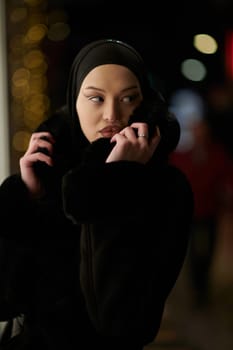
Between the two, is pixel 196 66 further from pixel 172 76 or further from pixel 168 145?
pixel 168 145

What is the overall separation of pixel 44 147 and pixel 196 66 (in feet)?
1.30

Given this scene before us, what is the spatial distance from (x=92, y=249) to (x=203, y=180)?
1.64 metres

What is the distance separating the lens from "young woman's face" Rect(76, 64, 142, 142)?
32.6 inches

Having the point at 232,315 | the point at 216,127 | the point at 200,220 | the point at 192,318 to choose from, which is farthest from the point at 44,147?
the point at 232,315

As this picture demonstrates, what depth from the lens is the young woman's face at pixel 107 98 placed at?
83cm

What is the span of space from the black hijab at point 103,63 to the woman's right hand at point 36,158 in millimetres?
42

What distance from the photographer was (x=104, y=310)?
2.57ft

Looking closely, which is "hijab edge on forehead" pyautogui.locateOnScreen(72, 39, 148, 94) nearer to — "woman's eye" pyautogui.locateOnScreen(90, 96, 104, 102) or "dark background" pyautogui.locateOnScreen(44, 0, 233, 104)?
"woman's eye" pyautogui.locateOnScreen(90, 96, 104, 102)

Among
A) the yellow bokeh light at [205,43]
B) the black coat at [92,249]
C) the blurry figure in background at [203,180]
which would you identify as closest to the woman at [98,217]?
the black coat at [92,249]

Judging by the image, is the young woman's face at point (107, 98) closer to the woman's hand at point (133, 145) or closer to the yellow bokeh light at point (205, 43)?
the woman's hand at point (133, 145)

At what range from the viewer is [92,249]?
797mm

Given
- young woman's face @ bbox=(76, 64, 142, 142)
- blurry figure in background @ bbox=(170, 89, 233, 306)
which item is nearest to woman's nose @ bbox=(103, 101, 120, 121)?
young woman's face @ bbox=(76, 64, 142, 142)

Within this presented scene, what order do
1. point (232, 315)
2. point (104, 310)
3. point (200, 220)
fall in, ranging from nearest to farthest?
point (104, 310), point (200, 220), point (232, 315)

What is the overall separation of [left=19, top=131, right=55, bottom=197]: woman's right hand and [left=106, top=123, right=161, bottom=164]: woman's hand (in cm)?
11
